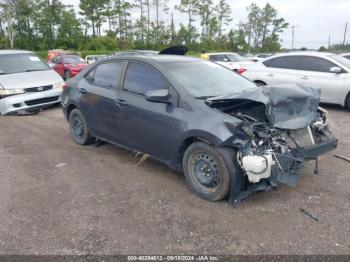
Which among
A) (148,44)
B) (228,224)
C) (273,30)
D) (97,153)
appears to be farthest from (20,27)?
(228,224)

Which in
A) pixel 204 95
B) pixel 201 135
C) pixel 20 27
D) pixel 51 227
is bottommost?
pixel 51 227

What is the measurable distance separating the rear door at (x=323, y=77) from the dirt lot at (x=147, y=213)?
389 cm

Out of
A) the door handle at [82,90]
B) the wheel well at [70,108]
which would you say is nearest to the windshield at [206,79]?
the door handle at [82,90]

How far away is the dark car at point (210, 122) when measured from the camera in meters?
3.45

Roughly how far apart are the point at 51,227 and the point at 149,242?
3.36 feet

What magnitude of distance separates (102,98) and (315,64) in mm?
5940

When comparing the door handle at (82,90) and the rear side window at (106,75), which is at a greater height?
the rear side window at (106,75)

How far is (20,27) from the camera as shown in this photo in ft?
148

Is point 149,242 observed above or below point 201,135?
below

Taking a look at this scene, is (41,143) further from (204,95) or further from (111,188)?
(204,95)

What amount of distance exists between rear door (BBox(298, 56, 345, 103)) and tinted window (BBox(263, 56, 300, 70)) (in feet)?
0.59

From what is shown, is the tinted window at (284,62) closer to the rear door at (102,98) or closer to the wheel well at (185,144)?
the rear door at (102,98)

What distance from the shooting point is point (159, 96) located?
3969mm

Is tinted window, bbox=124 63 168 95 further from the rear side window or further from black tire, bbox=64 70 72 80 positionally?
black tire, bbox=64 70 72 80
